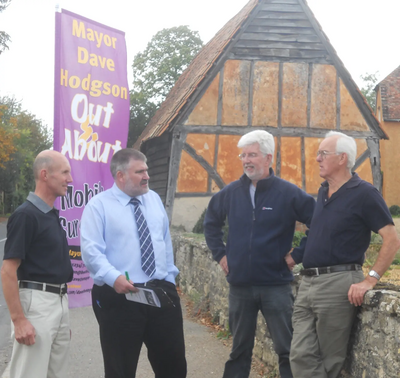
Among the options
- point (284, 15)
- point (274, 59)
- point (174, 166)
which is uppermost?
point (284, 15)

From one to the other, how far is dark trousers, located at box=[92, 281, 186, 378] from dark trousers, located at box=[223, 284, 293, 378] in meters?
0.66

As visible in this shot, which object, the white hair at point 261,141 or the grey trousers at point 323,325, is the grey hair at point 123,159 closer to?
the white hair at point 261,141

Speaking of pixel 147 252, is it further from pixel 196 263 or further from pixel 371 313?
pixel 196 263

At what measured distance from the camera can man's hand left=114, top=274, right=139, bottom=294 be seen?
3.68 meters

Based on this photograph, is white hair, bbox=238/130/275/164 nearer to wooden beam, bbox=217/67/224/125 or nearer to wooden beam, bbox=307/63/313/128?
wooden beam, bbox=217/67/224/125

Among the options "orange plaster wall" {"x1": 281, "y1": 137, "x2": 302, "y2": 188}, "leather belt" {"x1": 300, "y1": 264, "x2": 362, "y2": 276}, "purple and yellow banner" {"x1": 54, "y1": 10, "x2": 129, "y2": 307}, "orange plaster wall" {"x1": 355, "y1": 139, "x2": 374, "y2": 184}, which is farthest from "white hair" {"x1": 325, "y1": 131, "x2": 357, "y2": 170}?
"orange plaster wall" {"x1": 355, "y1": 139, "x2": 374, "y2": 184}

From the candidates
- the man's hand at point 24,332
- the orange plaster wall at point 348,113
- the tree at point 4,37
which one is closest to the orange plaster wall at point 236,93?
the orange plaster wall at point 348,113

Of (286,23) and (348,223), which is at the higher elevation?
(286,23)

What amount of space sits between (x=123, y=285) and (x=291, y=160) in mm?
11755

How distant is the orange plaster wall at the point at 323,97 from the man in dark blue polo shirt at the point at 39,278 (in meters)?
12.0

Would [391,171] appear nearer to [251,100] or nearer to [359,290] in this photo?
[251,100]

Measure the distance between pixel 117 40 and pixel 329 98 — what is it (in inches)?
406

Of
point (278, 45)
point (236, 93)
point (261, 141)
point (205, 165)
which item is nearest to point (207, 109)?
point (236, 93)

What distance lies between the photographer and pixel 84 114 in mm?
5285
